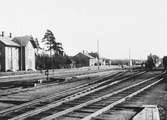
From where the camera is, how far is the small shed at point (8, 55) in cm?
5525

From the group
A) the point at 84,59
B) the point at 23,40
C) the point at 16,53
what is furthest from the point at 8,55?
the point at 84,59

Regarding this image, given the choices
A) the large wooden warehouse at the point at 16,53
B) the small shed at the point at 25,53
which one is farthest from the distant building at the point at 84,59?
the small shed at the point at 25,53

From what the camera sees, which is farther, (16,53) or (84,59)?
(84,59)

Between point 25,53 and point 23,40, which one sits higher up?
point 23,40

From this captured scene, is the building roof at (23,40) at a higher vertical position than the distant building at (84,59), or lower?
higher

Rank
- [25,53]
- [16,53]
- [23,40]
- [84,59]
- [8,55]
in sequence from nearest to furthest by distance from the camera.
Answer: [8,55], [16,53], [25,53], [23,40], [84,59]

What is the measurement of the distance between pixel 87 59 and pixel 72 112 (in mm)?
89091

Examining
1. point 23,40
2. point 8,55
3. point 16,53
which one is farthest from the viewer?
point 23,40

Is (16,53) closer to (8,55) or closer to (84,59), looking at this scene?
(8,55)

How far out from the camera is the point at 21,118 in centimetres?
685

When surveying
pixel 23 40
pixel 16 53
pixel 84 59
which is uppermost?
pixel 23 40

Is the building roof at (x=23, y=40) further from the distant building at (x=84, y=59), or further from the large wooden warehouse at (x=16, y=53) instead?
the distant building at (x=84, y=59)

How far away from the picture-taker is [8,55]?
2224 inches

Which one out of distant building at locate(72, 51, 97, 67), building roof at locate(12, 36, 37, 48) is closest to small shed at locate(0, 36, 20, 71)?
building roof at locate(12, 36, 37, 48)
